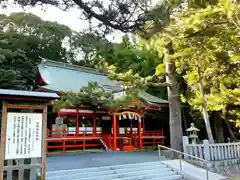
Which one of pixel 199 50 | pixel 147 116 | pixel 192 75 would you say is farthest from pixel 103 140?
pixel 199 50

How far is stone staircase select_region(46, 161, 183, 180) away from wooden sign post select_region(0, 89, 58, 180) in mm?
2169

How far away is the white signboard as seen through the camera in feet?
15.3

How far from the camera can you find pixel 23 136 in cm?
479

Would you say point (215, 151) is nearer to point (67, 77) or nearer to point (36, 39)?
point (67, 77)

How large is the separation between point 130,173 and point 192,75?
215 inches

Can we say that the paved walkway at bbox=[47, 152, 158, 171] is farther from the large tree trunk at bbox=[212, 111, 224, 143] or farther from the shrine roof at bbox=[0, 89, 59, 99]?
the large tree trunk at bbox=[212, 111, 224, 143]


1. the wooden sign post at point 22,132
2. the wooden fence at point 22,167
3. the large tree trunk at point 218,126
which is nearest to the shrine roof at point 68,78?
the large tree trunk at point 218,126

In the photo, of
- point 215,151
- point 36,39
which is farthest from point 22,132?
point 36,39

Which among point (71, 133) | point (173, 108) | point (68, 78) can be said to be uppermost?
point (68, 78)

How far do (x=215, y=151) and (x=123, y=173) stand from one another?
3.86m

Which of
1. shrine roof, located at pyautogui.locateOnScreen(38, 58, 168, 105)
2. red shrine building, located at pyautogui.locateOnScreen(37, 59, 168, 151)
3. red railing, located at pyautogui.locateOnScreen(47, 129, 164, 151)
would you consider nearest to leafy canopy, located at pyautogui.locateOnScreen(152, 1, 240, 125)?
red shrine building, located at pyautogui.locateOnScreen(37, 59, 168, 151)

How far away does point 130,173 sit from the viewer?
8047 millimetres

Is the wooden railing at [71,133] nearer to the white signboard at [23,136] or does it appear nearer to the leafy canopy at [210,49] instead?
the leafy canopy at [210,49]

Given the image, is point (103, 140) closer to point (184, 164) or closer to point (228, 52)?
point (184, 164)
